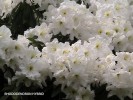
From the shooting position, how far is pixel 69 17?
8.87ft

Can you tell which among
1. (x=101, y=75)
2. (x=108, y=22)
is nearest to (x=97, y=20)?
(x=108, y=22)

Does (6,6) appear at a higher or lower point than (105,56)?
higher

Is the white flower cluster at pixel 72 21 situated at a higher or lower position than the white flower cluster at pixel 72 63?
higher

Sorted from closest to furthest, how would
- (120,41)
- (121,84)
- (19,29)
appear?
(121,84) < (120,41) < (19,29)

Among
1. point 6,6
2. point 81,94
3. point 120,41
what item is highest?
point 6,6

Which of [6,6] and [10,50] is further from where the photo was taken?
[6,6]

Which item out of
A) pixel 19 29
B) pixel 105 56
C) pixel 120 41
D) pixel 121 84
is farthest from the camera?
pixel 19 29

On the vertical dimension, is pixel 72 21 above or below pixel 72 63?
above

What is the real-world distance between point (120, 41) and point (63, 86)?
2.03 feet

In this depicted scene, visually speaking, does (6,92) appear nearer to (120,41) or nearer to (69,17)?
(69,17)

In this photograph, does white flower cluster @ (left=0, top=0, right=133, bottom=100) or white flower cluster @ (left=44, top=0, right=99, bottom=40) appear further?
white flower cluster @ (left=44, top=0, right=99, bottom=40)

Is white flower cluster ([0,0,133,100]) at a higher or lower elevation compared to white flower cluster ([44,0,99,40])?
lower

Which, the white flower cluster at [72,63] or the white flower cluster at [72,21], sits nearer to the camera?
the white flower cluster at [72,63]

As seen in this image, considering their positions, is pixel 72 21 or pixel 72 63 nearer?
pixel 72 63
